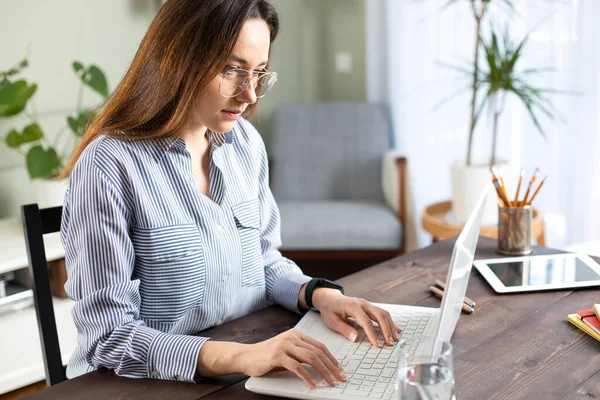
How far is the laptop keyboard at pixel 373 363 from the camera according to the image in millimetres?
1076

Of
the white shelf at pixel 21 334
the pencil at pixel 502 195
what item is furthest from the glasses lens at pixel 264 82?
the white shelf at pixel 21 334

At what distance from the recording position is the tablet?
1.48 meters

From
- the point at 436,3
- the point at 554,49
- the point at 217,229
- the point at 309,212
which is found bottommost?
the point at 309,212

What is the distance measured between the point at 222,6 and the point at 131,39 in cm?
231

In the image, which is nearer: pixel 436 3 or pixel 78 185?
pixel 78 185

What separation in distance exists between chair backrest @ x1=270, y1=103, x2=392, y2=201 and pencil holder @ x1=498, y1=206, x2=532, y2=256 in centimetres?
191

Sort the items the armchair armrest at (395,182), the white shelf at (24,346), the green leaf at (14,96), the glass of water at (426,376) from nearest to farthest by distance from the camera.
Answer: the glass of water at (426,376), the white shelf at (24,346), the green leaf at (14,96), the armchair armrest at (395,182)

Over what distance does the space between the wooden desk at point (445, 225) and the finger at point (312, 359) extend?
1.69 m

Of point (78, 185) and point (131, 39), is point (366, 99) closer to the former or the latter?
point (131, 39)

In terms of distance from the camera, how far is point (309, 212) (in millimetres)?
3365

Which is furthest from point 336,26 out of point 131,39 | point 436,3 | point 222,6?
point 222,6

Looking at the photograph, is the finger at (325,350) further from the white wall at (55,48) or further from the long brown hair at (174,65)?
the white wall at (55,48)

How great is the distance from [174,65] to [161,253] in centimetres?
34

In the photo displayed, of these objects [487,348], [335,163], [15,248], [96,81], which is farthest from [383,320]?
[335,163]
